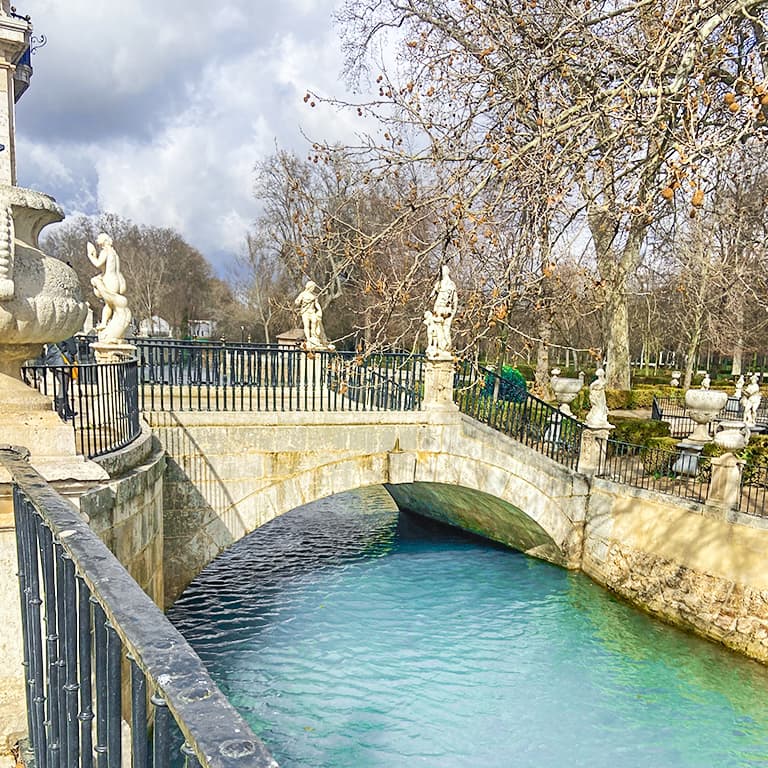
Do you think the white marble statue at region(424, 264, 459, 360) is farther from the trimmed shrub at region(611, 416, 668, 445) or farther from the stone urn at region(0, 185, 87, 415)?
the stone urn at region(0, 185, 87, 415)

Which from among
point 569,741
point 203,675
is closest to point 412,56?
point 203,675

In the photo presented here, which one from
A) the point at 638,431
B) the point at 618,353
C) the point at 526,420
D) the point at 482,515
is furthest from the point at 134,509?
the point at 618,353

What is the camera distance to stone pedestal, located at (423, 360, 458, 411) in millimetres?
10867

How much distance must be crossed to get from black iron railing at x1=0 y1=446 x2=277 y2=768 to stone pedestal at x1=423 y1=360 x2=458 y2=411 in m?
8.59

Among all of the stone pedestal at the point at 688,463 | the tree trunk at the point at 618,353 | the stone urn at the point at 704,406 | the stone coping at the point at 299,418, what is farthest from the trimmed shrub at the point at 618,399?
the stone coping at the point at 299,418

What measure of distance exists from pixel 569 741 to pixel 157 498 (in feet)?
19.4

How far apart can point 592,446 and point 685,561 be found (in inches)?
109

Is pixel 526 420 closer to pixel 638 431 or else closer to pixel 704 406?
pixel 638 431

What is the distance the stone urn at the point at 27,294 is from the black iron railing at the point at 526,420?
928 cm

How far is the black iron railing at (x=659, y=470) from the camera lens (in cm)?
1120

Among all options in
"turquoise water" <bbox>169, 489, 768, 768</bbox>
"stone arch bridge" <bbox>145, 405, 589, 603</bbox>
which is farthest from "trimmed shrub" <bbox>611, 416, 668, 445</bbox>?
"turquoise water" <bbox>169, 489, 768, 768</bbox>

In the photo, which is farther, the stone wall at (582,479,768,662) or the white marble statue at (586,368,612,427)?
the white marble statue at (586,368,612,427)

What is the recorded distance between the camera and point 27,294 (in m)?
3.04

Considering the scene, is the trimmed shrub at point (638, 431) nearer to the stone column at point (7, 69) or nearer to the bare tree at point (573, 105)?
the bare tree at point (573, 105)
